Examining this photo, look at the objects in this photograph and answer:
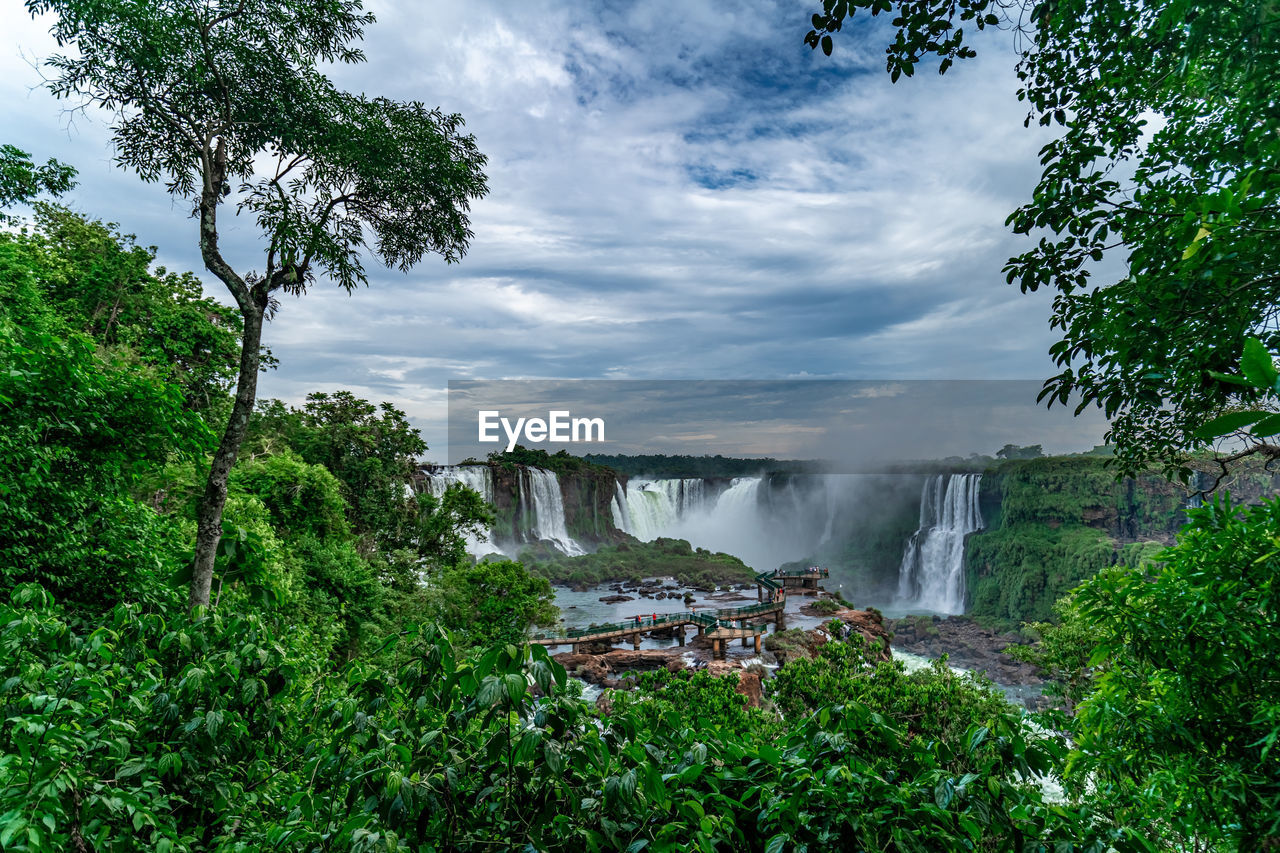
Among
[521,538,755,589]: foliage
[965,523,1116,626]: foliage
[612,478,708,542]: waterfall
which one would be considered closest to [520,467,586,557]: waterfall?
[521,538,755,589]: foliage

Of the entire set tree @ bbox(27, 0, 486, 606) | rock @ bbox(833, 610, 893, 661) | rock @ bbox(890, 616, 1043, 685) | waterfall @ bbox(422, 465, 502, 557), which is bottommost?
rock @ bbox(890, 616, 1043, 685)

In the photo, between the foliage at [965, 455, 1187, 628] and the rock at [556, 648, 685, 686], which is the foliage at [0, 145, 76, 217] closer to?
the rock at [556, 648, 685, 686]

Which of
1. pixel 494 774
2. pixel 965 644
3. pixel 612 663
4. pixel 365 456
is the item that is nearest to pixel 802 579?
pixel 965 644

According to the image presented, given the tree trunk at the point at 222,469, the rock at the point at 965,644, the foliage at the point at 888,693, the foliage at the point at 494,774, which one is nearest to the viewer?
the foliage at the point at 494,774

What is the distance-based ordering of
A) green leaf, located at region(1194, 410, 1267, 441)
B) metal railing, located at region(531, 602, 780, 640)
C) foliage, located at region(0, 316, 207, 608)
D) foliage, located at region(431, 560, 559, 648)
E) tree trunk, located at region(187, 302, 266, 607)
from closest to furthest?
green leaf, located at region(1194, 410, 1267, 441) < foliage, located at region(0, 316, 207, 608) < tree trunk, located at region(187, 302, 266, 607) < foliage, located at region(431, 560, 559, 648) < metal railing, located at region(531, 602, 780, 640)

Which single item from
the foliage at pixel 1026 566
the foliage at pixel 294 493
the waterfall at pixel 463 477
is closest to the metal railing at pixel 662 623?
the foliage at pixel 294 493

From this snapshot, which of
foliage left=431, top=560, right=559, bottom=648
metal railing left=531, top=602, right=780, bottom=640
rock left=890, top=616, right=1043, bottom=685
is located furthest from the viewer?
rock left=890, top=616, right=1043, bottom=685

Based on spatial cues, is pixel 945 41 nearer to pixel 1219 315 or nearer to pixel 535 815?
pixel 1219 315

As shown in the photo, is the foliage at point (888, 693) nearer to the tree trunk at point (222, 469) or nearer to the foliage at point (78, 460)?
the tree trunk at point (222, 469)
